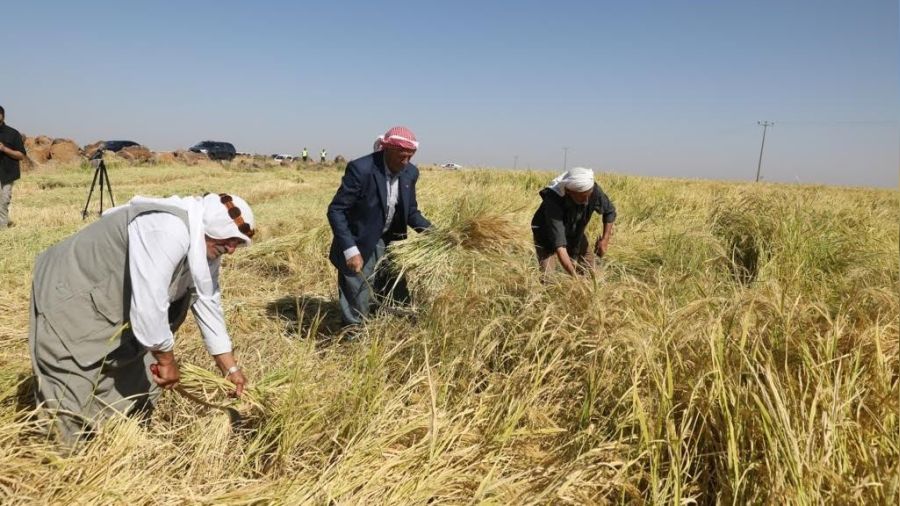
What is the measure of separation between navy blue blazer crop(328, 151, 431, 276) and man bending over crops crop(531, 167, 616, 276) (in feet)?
3.20

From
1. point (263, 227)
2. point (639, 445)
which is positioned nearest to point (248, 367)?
point (639, 445)

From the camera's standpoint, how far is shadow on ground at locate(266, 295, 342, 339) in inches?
141

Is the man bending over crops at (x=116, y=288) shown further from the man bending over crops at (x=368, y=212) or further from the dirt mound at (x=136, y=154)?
the dirt mound at (x=136, y=154)

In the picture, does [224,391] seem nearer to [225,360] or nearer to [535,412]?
[225,360]

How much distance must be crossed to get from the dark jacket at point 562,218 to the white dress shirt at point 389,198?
104 centimetres

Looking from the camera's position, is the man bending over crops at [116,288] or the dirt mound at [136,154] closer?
the man bending over crops at [116,288]

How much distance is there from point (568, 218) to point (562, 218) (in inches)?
4.2

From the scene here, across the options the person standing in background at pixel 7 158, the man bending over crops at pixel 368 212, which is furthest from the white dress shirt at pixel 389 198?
the person standing in background at pixel 7 158

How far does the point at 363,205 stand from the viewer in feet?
10.5

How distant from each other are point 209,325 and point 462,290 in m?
1.28

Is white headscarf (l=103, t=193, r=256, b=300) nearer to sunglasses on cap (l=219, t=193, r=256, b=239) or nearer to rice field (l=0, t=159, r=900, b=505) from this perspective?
sunglasses on cap (l=219, t=193, r=256, b=239)

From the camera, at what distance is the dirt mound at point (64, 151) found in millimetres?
18391

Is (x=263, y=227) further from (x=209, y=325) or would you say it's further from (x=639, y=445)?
(x=639, y=445)

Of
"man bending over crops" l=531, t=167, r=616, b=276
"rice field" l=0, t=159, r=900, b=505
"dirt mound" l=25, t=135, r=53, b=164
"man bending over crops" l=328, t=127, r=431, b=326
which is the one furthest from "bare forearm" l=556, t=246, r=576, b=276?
"dirt mound" l=25, t=135, r=53, b=164
